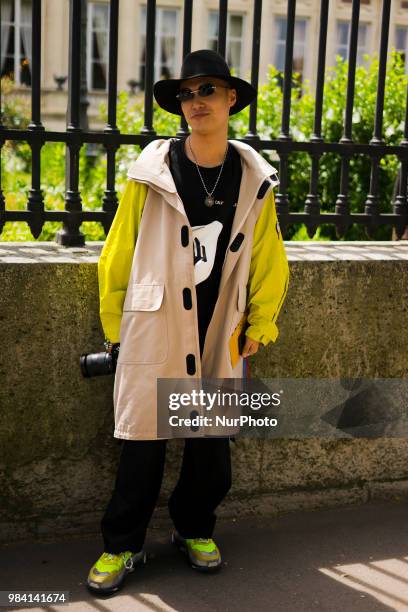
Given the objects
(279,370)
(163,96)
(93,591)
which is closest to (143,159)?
(163,96)

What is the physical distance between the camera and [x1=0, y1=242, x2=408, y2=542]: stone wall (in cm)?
393

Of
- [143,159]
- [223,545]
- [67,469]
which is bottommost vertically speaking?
[223,545]

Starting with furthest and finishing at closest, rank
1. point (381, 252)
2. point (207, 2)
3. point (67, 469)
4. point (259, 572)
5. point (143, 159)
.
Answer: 1. point (207, 2)
2. point (381, 252)
3. point (67, 469)
4. point (259, 572)
5. point (143, 159)

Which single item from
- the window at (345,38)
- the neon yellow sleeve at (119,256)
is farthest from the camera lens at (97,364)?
the window at (345,38)

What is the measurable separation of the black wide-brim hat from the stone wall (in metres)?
0.78

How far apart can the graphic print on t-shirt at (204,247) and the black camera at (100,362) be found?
43 centimetres

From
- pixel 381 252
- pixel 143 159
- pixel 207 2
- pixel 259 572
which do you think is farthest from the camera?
pixel 207 2

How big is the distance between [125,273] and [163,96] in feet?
2.40

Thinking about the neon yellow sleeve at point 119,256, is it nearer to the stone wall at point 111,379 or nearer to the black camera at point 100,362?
the black camera at point 100,362

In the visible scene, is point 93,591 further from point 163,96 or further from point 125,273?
point 163,96

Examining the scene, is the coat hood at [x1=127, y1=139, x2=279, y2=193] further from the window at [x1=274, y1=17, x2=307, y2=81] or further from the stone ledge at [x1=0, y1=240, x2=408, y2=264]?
the window at [x1=274, y1=17, x2=307, y2=81]

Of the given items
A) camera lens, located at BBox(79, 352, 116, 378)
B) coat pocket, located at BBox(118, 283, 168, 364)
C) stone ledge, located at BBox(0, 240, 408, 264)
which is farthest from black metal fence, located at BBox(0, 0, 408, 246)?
coat pocket, located at BBox(118, 283, 168, 364)

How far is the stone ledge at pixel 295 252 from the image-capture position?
13.1 feet

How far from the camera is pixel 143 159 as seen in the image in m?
3.54
